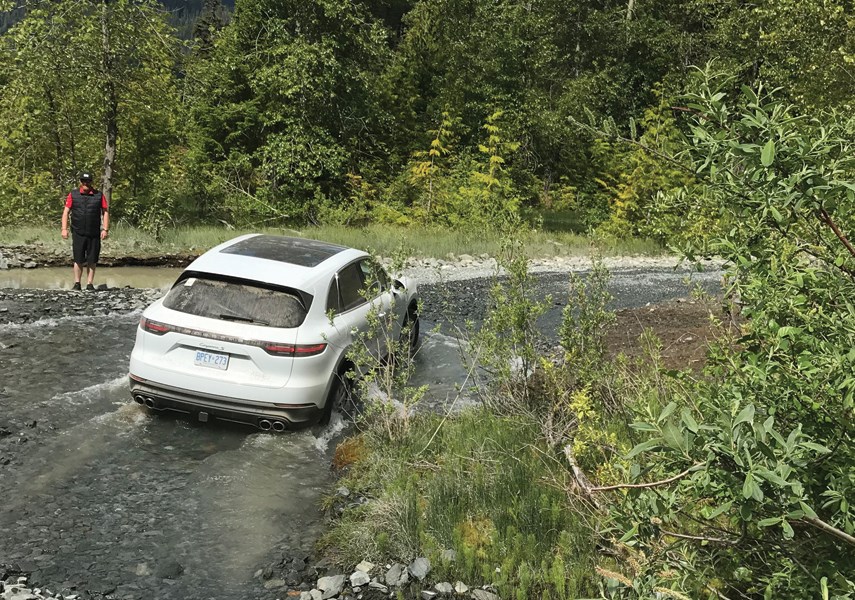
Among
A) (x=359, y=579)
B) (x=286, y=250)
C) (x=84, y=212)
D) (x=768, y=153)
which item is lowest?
(x=359, y=579)

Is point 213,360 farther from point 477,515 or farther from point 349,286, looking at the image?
point 477,515

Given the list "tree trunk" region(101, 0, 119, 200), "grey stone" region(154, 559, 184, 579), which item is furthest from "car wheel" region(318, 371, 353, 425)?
"tree trunk" region(101, 0, 119, 200)

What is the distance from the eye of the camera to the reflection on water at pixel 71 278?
14970mm

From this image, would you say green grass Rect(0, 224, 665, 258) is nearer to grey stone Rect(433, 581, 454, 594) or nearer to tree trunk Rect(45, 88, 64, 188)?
tree trunk Rect(45, 88, 64, 188)

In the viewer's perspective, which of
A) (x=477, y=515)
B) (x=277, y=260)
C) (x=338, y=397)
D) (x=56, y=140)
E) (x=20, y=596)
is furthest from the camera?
(x=56, y=140)

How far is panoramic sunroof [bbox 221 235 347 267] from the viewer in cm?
809

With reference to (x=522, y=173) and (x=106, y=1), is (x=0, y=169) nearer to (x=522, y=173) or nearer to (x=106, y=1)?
(x=106, y=1)

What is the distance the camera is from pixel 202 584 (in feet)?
16.4

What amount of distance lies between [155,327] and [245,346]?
104 centimetres

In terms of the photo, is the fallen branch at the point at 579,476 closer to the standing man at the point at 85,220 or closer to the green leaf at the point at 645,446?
the green leaf at the point at 645,446

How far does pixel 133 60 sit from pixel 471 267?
37.2 feet

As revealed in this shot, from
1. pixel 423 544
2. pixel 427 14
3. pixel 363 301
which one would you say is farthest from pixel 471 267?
pixel 427 14

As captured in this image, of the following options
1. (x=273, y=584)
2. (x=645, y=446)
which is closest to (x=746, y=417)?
(x=645, y=446)

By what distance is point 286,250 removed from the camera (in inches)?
333
